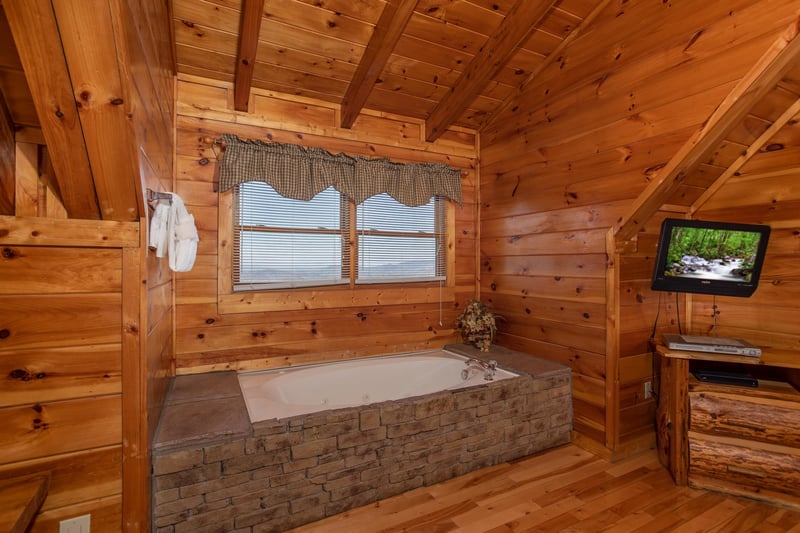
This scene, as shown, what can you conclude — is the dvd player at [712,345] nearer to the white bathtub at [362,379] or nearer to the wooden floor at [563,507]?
the wooden floor at [563,507]

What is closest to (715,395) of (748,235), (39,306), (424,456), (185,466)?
(748,235)

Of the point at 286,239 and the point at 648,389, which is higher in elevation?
the point at 286,239

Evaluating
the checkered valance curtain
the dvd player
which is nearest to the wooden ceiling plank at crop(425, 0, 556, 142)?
the checkered valance curtain

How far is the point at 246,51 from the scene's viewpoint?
7.36ft

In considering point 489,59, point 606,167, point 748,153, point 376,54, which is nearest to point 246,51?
point 376,54

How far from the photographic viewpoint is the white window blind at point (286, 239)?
2703 mm

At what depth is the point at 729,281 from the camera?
85.8 inches

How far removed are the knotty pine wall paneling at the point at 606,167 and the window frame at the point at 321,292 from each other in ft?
1.94

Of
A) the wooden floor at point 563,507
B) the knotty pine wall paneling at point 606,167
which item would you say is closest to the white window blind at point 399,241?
the knotty pine wall paneling at point 606,167

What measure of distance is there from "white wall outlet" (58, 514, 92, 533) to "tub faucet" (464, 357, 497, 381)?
79.9 inches

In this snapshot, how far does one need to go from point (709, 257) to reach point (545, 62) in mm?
1789

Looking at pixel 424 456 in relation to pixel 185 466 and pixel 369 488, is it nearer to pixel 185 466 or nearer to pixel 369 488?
pixel 369 488

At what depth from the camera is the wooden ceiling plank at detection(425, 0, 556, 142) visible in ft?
7.54

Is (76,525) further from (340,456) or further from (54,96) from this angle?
(54,96)
